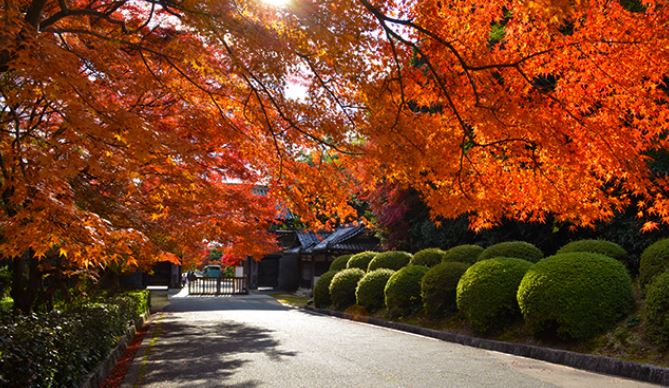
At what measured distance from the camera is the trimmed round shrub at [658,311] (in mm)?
8977

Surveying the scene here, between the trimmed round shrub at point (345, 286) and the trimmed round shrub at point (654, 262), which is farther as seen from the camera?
the trimmed round shrub at point (345, 286)

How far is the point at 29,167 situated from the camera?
21.1 feet

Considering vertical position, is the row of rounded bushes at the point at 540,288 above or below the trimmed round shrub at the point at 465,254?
below

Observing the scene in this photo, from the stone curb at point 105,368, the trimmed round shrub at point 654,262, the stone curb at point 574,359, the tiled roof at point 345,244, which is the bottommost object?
the stone curb at point 574,359

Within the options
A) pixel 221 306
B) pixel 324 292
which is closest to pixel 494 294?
pixel 324 292

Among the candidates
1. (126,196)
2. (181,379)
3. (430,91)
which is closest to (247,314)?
(126,196)

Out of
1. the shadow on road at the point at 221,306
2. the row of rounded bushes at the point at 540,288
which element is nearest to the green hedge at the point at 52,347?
the row of rounded bushes at the point at 540,288

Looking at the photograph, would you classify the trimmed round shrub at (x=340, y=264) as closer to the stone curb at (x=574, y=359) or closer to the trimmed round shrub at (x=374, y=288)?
the trimmed round shrub at (x=374, y=288)

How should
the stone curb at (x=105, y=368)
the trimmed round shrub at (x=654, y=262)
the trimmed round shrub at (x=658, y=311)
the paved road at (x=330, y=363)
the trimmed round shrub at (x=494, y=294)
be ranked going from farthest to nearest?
the trimmed round shrub at (x=494, y=294), the trimmed round shrub at (x=654, y=262), the trimmed round shrub at (x=658, y=311), the paved road at (x=330, y=363), the stone curb at (x=105, y=368)

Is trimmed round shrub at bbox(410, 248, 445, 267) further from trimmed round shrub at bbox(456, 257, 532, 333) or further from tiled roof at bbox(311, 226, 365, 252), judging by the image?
tiled roof at bbox(311, 226, 365, 252)

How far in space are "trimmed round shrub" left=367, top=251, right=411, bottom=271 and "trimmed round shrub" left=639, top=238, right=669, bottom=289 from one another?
1056 cm

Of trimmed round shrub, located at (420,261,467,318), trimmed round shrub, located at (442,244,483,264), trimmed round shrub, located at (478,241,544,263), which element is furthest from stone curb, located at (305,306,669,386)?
trimmed round shrub, located at (442,244,483,264)

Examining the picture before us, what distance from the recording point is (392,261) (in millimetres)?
21312

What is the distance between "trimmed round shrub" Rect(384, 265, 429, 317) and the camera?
17.7m
